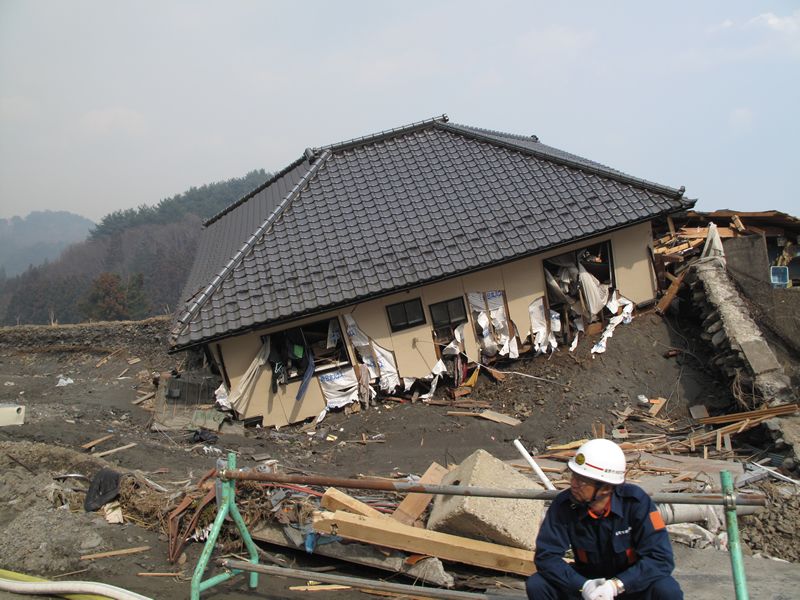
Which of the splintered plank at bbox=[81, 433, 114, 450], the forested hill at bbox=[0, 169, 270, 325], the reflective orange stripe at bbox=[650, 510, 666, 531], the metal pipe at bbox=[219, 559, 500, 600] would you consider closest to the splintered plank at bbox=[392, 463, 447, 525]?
the metal pipe at bbox=[219, 559, 500, 600]

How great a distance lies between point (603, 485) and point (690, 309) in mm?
11969

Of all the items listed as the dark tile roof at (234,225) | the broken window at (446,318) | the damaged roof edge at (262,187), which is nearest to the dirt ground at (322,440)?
the broken window at (446,318)

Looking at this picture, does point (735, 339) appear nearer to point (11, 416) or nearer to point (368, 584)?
point (368, 584)

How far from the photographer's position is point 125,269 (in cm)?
7794

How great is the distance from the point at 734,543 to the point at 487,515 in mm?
2356

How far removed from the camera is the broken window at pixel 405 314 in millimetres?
13586

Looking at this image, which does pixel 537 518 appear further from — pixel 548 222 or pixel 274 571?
pixel 548 222

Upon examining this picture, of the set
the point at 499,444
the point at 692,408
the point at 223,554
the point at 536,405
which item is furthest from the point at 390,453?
the point at 692,408

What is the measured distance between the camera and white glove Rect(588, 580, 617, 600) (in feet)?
12.5

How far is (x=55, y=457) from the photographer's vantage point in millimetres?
8750

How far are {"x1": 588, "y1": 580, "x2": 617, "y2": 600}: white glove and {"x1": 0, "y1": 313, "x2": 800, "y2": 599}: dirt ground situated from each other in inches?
130

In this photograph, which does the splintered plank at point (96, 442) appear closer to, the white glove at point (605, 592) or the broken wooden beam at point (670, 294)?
the white glove at point (605, 592)

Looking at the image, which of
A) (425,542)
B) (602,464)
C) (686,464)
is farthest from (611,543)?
(686,464)

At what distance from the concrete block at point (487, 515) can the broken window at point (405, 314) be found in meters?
7.32
